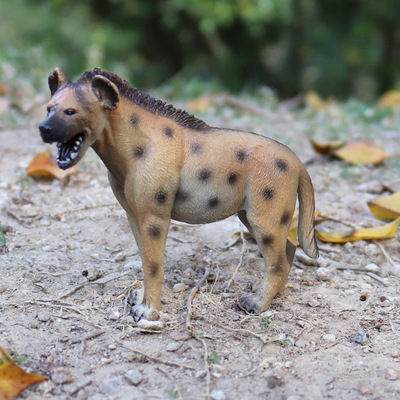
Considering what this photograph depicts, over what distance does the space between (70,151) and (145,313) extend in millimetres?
872

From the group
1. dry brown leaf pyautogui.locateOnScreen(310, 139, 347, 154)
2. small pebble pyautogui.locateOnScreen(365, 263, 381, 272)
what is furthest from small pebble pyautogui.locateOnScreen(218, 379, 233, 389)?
dry brown leaf pyautogui.locateOnScreen(310, 139, 347, 154)

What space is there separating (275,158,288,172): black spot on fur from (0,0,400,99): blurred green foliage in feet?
20.7

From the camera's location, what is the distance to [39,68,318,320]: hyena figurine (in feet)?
8.52

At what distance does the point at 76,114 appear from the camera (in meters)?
2.50

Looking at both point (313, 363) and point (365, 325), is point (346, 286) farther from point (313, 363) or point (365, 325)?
point (313, 363)

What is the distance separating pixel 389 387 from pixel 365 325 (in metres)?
0.53

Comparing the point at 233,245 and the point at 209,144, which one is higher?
the point at 209,144

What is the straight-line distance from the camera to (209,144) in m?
2.78

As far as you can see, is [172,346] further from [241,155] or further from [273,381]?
[241,155]

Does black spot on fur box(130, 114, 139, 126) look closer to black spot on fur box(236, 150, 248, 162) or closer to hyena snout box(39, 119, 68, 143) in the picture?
hyena snout box(39, 119, 68, 143)

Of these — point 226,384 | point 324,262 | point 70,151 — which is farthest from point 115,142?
point 324,262

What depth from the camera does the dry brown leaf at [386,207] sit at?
383cm

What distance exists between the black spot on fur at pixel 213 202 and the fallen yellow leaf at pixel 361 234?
1169 mm

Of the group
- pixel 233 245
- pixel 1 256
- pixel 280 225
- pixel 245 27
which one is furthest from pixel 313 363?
pixel 245 27
